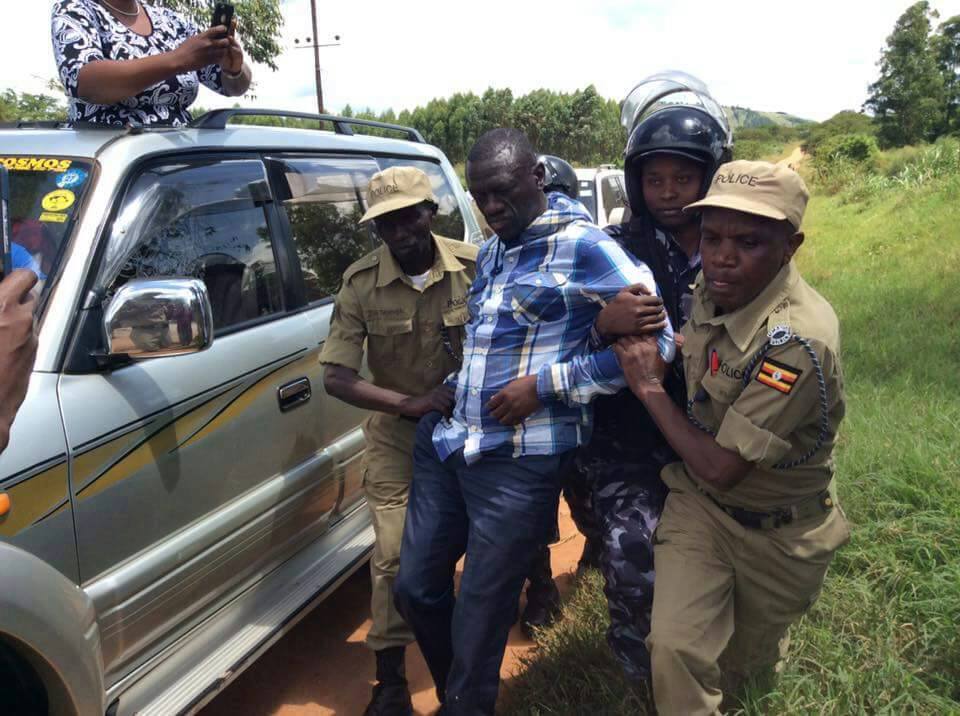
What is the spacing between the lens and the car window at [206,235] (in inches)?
90.4

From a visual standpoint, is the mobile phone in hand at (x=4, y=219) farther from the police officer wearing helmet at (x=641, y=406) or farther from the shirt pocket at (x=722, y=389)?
the police officer wearing helmet at (x=641, y=406)

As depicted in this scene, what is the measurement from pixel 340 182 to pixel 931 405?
130 inches

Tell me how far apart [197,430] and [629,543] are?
4.39 ft

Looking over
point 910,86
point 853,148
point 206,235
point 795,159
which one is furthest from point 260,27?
point 910,86

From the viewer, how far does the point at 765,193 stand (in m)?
1.83

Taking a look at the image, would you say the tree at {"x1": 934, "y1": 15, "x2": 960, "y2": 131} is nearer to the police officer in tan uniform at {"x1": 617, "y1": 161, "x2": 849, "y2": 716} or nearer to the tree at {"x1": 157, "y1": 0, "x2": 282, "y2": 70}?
the tree at {"x1": 157, "y1": 0, "x2": 282, "y2": 70}

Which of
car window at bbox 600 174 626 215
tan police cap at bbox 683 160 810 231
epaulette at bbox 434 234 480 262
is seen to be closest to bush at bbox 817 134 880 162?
car window at bbox 600 174 626 215

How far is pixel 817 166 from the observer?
21.5m

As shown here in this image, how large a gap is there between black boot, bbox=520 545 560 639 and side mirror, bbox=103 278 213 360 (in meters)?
1.83

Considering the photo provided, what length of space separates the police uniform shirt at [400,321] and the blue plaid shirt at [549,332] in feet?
1.62

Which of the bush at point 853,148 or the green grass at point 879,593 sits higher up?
the green grass at point 879,593

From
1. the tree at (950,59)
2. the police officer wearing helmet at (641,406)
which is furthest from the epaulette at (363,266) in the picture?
the tree at (950,59)

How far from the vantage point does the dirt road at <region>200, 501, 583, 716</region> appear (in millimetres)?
2871

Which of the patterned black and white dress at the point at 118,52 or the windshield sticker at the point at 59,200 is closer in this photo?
the windshield sticker at the point at 59,200
